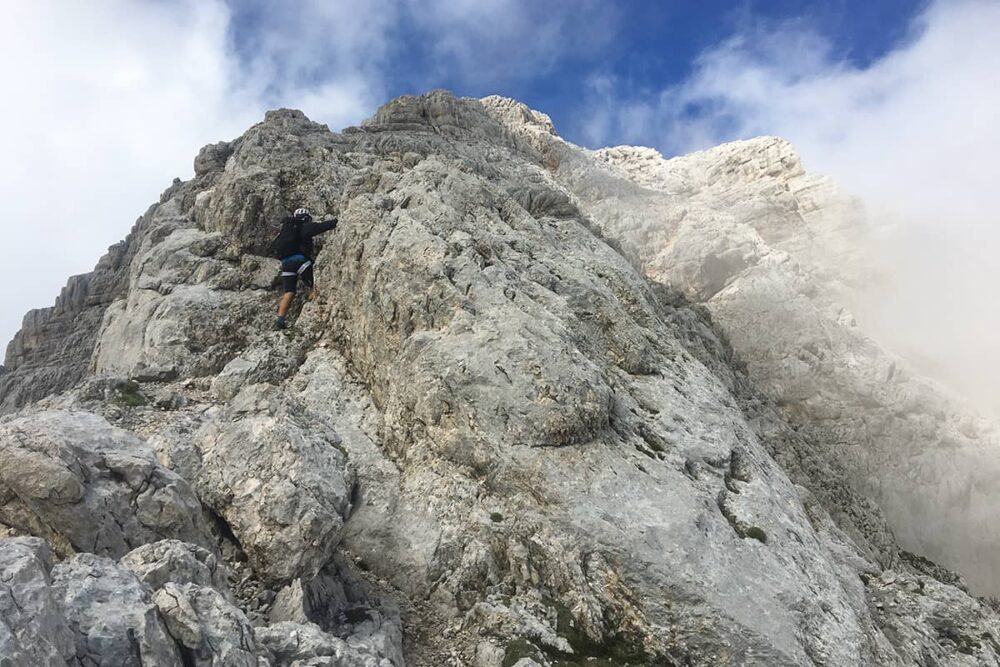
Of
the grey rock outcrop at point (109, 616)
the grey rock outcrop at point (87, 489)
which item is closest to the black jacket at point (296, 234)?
the grey rock outcrop at point (87, 489)

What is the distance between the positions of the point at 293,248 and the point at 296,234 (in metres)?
0.66

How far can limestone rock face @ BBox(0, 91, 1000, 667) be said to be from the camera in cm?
1338

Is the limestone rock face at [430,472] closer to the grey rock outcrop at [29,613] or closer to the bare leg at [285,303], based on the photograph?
the grey rock outcrop at [29,613]

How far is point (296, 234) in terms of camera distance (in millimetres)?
26844

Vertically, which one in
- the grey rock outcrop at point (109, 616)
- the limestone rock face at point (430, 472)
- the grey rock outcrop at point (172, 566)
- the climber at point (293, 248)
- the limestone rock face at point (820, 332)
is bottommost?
the grey rock outcrop at point (109, 616)

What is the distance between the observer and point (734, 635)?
1525cm

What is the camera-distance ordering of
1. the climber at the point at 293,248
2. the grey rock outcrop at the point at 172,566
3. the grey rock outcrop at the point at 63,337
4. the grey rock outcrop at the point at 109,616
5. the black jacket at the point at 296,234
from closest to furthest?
1. the grey rock outcrop at the point at 109,616
2. the grey rock outcrop at the point at 172,566
3. the climber at the point at 293,248
4. the black jacket at the point at 296,234
5. the grey rock outcrop at the point at 63,337

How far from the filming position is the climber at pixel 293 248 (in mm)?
26445

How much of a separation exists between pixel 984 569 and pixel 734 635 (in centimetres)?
3279

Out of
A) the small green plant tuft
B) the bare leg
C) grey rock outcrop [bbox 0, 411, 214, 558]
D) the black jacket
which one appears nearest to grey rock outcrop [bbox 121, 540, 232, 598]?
grey rock outcrop [bbox 0, 411, 214, 558]

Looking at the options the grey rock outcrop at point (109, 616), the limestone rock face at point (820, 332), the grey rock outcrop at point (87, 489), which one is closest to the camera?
the grey rock outcrop at point (109, 616)

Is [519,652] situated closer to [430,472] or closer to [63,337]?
[430,472]

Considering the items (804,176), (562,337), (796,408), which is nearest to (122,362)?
(562,337)

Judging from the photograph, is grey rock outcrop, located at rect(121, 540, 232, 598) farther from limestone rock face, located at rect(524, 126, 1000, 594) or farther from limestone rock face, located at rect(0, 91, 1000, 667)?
limestone rock face, located at rect(524, 126, 1000, 594)
